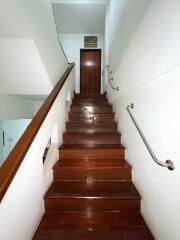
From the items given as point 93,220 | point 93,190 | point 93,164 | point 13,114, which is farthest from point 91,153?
point 13,114

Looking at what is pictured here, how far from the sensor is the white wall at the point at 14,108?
9.97ft

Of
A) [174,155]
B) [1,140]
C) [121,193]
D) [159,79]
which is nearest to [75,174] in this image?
[121,193]

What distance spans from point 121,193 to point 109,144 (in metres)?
1.00

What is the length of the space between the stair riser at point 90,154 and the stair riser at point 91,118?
0.96 meters

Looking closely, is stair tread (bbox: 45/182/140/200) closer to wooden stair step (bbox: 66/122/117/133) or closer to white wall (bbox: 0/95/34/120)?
wooden stair step (bbox: 66/122/117/133)

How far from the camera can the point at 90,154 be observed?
7.80 ft

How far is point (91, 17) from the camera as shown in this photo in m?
5.04

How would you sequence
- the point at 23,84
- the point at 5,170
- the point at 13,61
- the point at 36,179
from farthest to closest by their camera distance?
the point at 23,84 → the point at 13,61 → the point at 36,179 → the point at 5,170

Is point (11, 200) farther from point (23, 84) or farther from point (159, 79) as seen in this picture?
point (23, 84)

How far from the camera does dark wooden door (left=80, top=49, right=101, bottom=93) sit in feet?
20.9

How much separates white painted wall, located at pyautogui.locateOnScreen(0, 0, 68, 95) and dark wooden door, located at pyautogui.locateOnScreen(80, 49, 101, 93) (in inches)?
142

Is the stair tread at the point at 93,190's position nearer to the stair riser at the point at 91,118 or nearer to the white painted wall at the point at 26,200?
the white painted wall at the point at 26,200

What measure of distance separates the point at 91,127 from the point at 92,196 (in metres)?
1.48

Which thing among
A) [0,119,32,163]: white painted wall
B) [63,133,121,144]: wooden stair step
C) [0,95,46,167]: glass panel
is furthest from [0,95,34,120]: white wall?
[63,133,121,144]: wooden stair step
